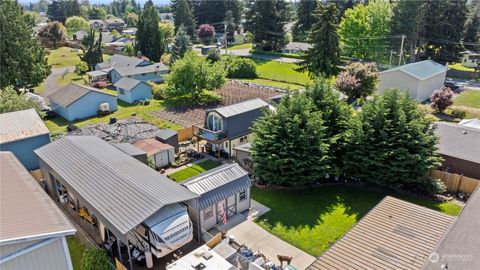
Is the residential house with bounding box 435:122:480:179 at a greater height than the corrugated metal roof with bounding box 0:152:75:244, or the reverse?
the corrugated metal roof with bounding box 0:152:75:244

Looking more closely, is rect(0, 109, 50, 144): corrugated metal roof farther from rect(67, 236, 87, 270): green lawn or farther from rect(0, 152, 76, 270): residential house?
rect(0, 152, 76, 270): residential house

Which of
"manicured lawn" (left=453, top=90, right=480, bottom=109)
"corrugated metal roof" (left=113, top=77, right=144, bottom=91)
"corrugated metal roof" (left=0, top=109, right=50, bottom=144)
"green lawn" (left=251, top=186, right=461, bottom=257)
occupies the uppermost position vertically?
"corrugated metal roof" (left=0, top=109, right=50, bottom=144)

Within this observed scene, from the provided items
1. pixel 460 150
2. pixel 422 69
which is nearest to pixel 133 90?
pixel 460 150

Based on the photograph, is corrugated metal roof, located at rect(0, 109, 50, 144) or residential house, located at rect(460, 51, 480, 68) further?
residential house, located at rect(460, 51, 480, 68)

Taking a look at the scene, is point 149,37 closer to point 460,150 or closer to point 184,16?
point 184,16

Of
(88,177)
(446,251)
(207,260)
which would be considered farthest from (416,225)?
(88,177)

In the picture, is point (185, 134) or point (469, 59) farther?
point (469, 59)

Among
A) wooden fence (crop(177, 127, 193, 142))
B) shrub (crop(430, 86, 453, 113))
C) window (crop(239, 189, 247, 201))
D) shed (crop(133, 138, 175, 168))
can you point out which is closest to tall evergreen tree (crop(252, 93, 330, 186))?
window (crop(239, 189, 247, 201))
